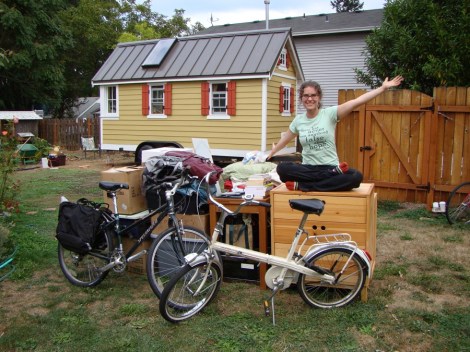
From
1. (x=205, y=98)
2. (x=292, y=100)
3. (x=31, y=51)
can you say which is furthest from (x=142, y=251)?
(x=31, y=51)

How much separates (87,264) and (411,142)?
567 cm

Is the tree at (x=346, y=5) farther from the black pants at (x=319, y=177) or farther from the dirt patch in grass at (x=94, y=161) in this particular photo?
the black pants at (x=319, y=177)

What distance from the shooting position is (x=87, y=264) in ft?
14.9

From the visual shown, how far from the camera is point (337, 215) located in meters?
4.01

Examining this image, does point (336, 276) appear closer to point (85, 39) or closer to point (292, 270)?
point (292, 270)

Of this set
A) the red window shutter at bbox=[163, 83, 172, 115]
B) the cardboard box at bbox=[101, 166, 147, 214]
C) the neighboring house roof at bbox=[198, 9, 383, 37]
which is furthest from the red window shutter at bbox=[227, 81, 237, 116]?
the neighboring house roof at bbox=[198, 9, 383, 37]

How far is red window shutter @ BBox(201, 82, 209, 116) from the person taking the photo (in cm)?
1348

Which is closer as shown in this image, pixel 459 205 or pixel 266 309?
pixel 266 309

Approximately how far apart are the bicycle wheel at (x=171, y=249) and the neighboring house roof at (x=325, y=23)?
17123mm

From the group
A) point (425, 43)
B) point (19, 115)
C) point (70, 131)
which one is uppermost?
point (425, 43)

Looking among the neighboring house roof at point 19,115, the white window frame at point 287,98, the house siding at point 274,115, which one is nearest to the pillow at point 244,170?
the house siding at point 274,115

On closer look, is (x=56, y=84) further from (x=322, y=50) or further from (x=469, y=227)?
(x=469, y=227)

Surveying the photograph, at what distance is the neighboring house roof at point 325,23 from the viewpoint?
783 inches

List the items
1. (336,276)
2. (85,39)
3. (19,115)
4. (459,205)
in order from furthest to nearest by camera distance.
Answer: (85,39) < (19,115) < (459,205) < (336,276)
